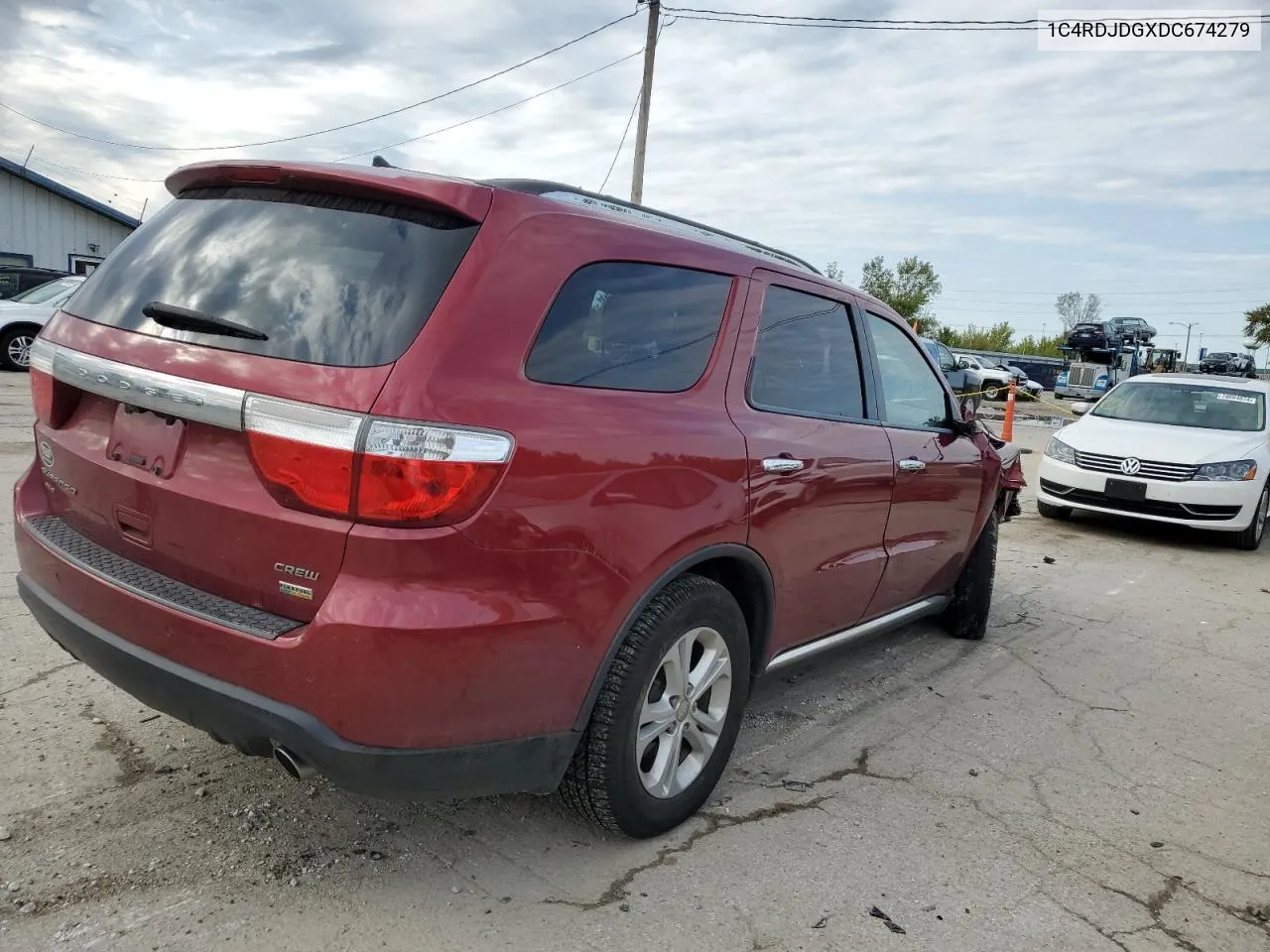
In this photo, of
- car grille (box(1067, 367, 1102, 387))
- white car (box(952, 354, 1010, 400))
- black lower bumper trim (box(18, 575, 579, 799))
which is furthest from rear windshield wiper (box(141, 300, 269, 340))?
white car (box(952, 354, 1010, 400))

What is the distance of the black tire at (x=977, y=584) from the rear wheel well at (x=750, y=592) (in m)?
2.09

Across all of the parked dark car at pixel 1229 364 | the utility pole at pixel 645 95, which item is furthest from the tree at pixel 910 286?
the utility pole at pixel 645 95

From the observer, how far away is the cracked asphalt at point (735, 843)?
2426 mm

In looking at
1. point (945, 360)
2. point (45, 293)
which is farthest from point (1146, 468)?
point (945, 360)

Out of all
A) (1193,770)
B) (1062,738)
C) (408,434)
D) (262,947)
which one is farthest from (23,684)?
(1193,770)

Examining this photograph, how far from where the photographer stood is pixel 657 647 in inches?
104

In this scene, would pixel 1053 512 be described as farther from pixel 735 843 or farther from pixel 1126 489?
pixel 735 843

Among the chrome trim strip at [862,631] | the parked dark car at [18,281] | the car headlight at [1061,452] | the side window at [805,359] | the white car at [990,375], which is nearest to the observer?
the side window at [805,359]

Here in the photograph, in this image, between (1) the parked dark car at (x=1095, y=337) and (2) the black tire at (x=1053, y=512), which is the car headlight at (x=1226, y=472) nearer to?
(2) the black tire at (x=1053, y=512)

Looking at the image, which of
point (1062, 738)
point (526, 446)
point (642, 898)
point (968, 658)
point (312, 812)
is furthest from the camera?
point (968, 658)

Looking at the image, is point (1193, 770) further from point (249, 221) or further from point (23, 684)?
point (23, 684)

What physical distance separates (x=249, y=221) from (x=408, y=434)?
89 cm

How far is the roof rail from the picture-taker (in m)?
2.64

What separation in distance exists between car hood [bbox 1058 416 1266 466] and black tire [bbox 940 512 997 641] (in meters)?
4.02
